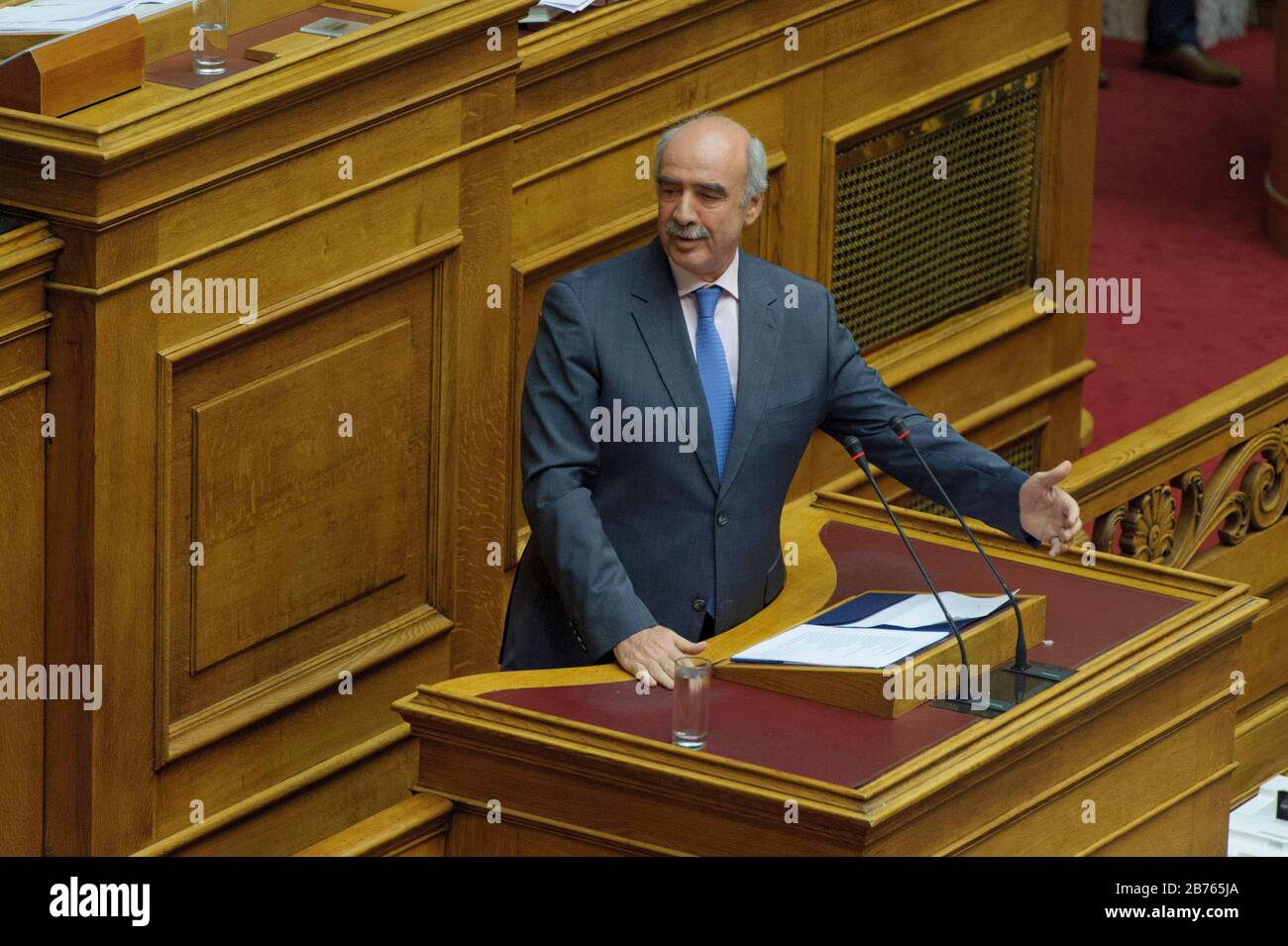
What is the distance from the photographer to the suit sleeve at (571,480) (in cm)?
400

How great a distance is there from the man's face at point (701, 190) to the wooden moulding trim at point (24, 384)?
3.19 ft

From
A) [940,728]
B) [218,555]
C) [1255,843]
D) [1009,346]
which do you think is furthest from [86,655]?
[1009,346]

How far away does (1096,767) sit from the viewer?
157 inches

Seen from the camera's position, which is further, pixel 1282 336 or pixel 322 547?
pixel 1282 336

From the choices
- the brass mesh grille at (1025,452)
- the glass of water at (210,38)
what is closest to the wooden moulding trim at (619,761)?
the glass of water at (210,38)

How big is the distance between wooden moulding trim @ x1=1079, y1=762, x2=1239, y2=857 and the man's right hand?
676 mm

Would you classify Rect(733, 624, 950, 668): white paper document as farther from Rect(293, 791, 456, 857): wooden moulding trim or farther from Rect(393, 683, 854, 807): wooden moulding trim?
Rect(293, 791, 456, 857): wooden moulding trim

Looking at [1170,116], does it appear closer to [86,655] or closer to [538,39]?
[538,39]

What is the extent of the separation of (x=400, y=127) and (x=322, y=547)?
2.39 ft

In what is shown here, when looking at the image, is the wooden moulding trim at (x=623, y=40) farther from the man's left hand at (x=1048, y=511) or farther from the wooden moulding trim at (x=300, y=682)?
the man's left hand at (x=1048, y=511)

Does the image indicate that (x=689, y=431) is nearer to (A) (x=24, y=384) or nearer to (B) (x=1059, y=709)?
(B) (x=1059, y=709)

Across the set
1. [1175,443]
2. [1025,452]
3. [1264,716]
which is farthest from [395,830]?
[1025,452]

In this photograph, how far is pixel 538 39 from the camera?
496cm

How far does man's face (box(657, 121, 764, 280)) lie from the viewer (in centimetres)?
404
